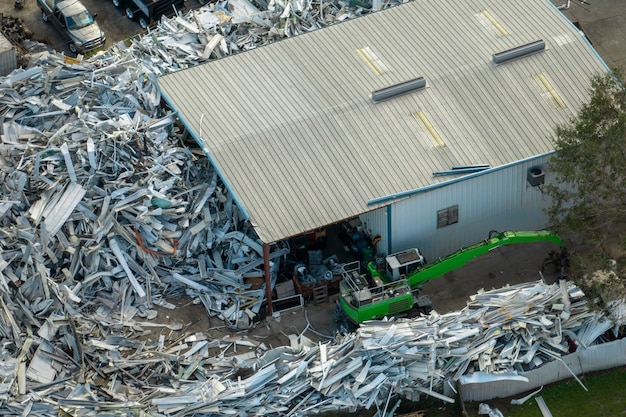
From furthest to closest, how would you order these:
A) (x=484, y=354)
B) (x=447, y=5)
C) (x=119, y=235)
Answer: (x=447, y=5), (x=119, y=235), (x=484, y=354)

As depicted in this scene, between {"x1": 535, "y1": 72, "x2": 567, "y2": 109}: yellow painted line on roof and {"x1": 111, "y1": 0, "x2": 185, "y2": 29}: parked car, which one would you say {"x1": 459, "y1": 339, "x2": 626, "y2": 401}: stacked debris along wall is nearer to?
{"x1": 535, "y1": 72, "x2": 567, "y2": 109}: yellow painted line on roof

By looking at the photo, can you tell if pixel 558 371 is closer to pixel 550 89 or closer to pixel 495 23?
pixel 550 89

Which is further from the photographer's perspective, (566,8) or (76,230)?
(566,8)

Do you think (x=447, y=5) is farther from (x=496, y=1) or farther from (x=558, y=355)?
(x=558, y=355)

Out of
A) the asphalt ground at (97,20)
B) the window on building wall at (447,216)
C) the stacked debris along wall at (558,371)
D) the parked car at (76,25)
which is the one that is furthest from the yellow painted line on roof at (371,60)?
the parked car at (76,25)

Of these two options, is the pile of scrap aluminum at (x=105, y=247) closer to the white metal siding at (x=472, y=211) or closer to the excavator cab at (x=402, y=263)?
the excavator cab at (x=402, y=263)

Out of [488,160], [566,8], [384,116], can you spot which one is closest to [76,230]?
[384,116]
